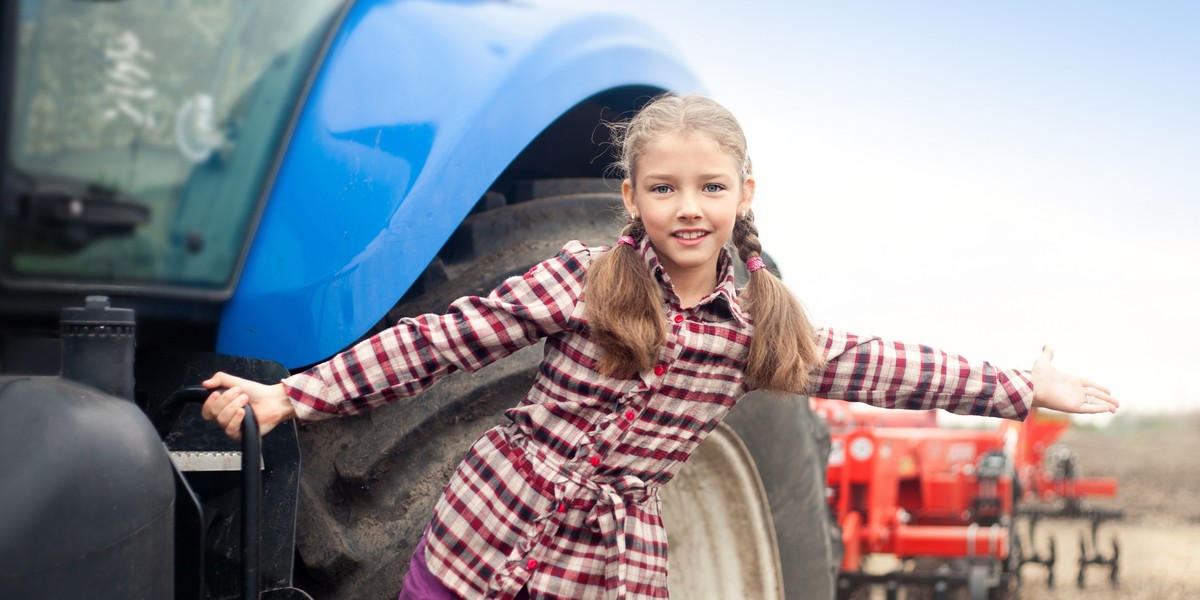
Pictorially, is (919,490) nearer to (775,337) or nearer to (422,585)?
(775,337)

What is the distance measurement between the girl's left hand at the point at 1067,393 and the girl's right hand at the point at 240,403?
115 centimetres

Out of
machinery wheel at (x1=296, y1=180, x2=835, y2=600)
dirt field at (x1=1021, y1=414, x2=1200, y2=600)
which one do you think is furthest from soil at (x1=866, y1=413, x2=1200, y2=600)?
machinery wheel at (x1=296, y1=180, x2=835, y2=600)

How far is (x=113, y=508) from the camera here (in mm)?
1396

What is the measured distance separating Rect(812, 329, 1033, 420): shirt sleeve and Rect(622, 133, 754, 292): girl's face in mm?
269

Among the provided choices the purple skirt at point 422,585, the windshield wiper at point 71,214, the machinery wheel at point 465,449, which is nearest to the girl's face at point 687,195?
the machinery wheel at point 465,449

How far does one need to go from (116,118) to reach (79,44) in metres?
0.11

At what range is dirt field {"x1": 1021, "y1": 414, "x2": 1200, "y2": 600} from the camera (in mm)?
5520

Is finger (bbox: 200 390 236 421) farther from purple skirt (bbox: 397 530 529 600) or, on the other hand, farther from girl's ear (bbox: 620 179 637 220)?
girl's ear (bbox: 620 179 637 220)

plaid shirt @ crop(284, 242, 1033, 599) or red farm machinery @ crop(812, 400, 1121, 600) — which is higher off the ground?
plaid shirt @ crop(284, 242, 1033, 599)

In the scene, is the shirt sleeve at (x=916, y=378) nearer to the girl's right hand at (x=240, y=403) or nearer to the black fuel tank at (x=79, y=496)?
the girl's right hand at (x=240, y=403)

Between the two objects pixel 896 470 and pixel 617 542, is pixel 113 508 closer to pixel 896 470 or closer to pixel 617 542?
pixel 617 542

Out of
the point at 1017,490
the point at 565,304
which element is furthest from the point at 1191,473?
the point at 565,304

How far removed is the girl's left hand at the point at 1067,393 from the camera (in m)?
1.84

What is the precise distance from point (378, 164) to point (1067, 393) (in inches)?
44.7
